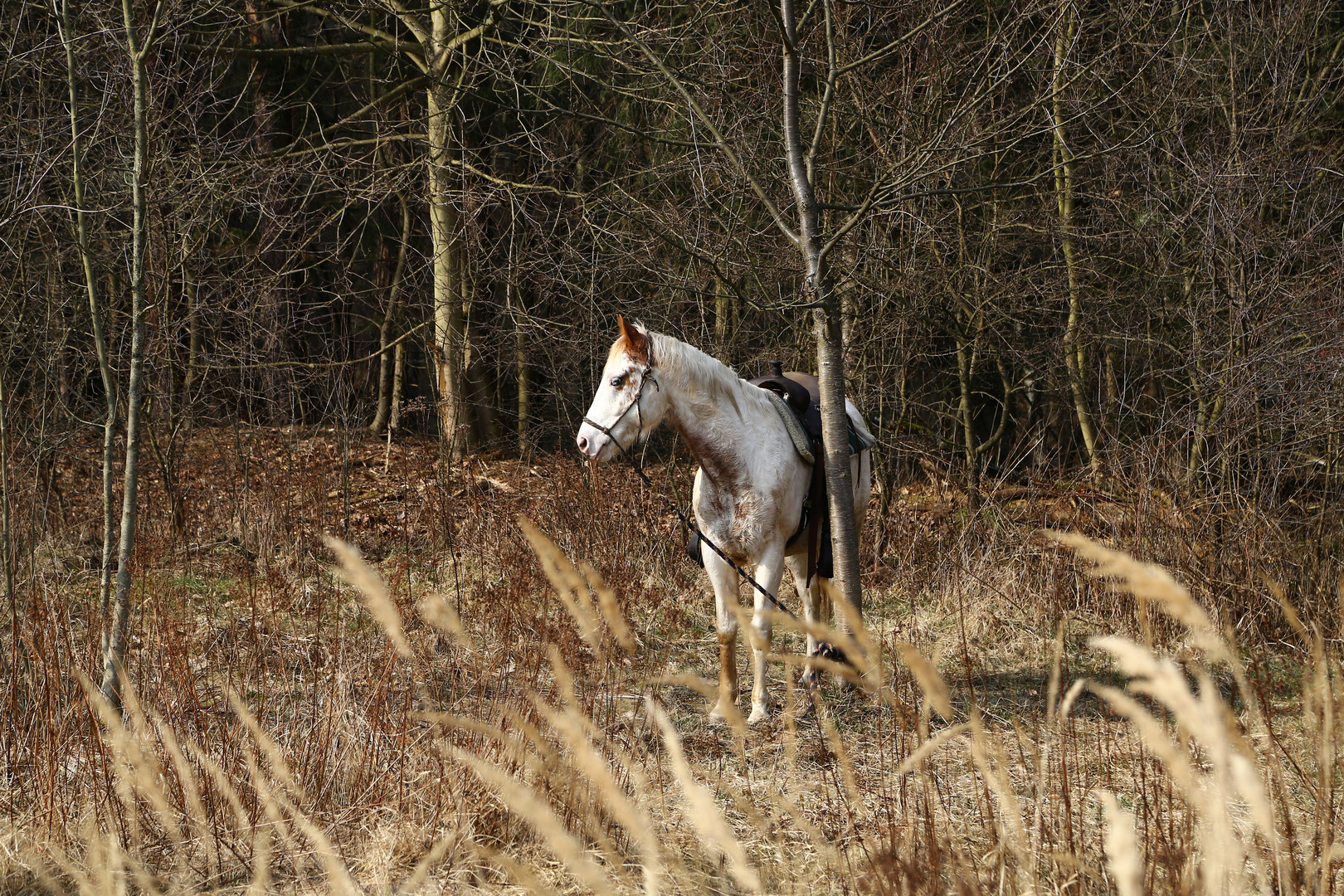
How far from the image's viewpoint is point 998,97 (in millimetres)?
9531

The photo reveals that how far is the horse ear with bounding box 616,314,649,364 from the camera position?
178 inches

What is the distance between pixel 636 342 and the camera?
179 inches

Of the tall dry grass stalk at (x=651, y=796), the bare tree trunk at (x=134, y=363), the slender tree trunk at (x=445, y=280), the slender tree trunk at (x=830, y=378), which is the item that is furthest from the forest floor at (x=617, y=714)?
the slender tree trunk at (x=445, y=280)

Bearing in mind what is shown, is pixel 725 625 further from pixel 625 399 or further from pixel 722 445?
pixel 625 399

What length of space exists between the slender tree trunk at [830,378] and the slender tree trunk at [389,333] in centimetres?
684

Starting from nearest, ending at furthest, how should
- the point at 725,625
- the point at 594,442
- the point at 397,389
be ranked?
the point at 594,442
the point at 725,625
the point at 397,389

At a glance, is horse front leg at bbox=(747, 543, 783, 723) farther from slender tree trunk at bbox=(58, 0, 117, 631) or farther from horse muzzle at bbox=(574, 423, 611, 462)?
slender tree trunk at bbox=(58, 0, 117, 631)

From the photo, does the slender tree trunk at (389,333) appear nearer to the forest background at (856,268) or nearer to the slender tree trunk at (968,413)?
the forest background at (856,268)

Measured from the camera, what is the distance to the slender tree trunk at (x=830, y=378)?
4.83m

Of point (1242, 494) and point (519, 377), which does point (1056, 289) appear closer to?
point (1242, 494)

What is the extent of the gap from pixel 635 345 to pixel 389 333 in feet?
30.3

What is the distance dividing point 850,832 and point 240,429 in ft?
28.5

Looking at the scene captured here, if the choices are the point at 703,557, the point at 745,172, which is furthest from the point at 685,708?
the point at 745,172

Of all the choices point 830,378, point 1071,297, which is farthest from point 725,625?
point 1071,297
